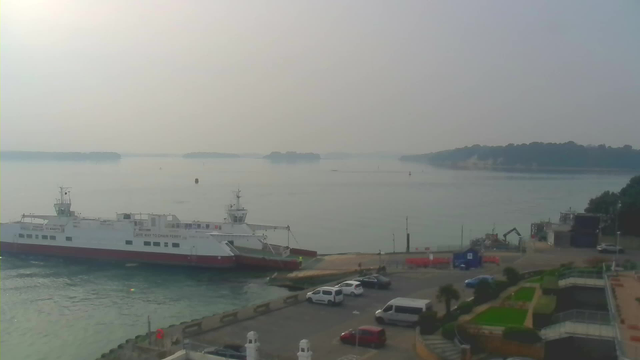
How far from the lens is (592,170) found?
395 ft

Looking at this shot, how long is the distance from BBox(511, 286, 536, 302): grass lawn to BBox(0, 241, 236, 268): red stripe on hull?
14.0 meters

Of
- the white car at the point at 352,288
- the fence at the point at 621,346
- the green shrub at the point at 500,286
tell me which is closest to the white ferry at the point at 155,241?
the white car at the point at 352,288

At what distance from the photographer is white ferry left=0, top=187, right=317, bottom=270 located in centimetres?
2371

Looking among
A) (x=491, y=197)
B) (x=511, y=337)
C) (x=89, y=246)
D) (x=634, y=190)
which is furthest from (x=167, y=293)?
(x=491, y=197)

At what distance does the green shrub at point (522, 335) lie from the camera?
320 inches

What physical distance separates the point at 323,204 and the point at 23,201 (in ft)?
96.0

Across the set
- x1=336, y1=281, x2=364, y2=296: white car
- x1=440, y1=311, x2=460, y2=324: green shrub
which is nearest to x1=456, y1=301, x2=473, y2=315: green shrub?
x1=440, y1=311, x2=460, y2=324: green shrub

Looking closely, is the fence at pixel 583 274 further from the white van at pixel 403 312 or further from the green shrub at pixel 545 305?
the white van at pixel 403 312

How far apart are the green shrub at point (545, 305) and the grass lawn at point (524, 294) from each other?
36.0 inches

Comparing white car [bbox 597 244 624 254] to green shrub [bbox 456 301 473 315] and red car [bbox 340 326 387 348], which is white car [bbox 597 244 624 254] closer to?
green shrub [bbox 456 301 473 315]

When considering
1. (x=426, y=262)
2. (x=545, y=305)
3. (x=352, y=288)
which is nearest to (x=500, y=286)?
(x=545, y=305)

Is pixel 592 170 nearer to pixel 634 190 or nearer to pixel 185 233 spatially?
pixel 634 190

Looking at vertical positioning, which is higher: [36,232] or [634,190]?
[634,190]

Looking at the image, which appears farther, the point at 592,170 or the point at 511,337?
the point at 592,170
